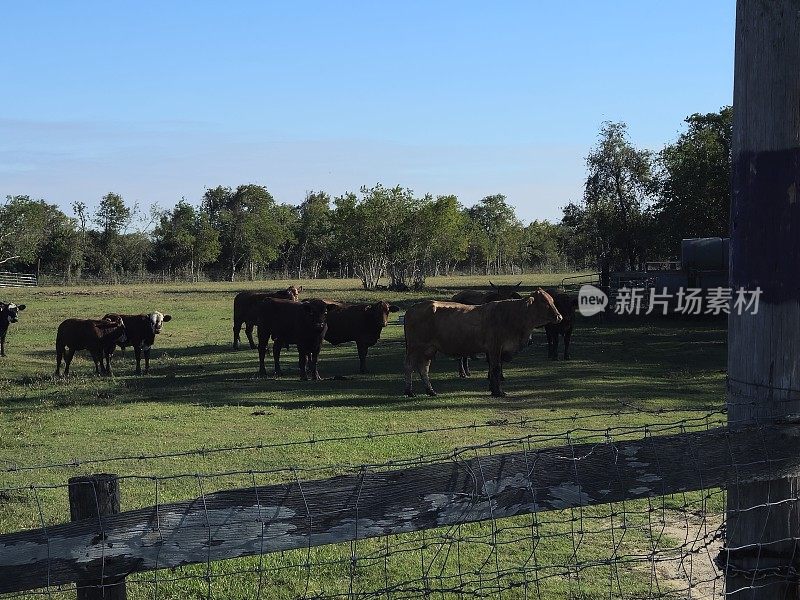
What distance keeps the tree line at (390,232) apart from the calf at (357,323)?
74.8 ft

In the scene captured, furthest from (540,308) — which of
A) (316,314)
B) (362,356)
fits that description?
(316,314)

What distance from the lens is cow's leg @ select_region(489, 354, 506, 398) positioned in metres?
16.9

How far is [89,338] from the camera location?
20375 millimetres

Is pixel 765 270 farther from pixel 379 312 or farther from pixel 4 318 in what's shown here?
pixel 4 318

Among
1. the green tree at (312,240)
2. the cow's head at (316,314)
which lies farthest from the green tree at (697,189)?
the green tree at (312,240)

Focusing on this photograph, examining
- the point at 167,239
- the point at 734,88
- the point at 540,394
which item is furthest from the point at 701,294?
the point at 167,239

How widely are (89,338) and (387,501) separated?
18.0m

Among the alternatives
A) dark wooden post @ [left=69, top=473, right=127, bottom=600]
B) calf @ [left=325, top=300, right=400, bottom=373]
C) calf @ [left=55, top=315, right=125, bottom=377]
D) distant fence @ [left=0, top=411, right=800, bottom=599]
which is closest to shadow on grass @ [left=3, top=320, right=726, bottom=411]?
calf @ [left=55, top=315, right=125, bottom=377]

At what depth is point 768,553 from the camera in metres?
4.10

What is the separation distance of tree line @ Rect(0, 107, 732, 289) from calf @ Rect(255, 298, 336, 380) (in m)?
24.8

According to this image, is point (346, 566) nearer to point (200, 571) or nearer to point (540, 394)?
point (200, 571)

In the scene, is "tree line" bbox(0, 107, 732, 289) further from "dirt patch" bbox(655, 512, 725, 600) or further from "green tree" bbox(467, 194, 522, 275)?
"dirt patch" bbox(655, 512, 725, 600)

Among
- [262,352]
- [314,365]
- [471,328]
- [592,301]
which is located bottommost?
[314,365]

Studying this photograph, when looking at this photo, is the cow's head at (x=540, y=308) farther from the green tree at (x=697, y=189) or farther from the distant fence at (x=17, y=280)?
the distant fence at (x=17, y=280)
